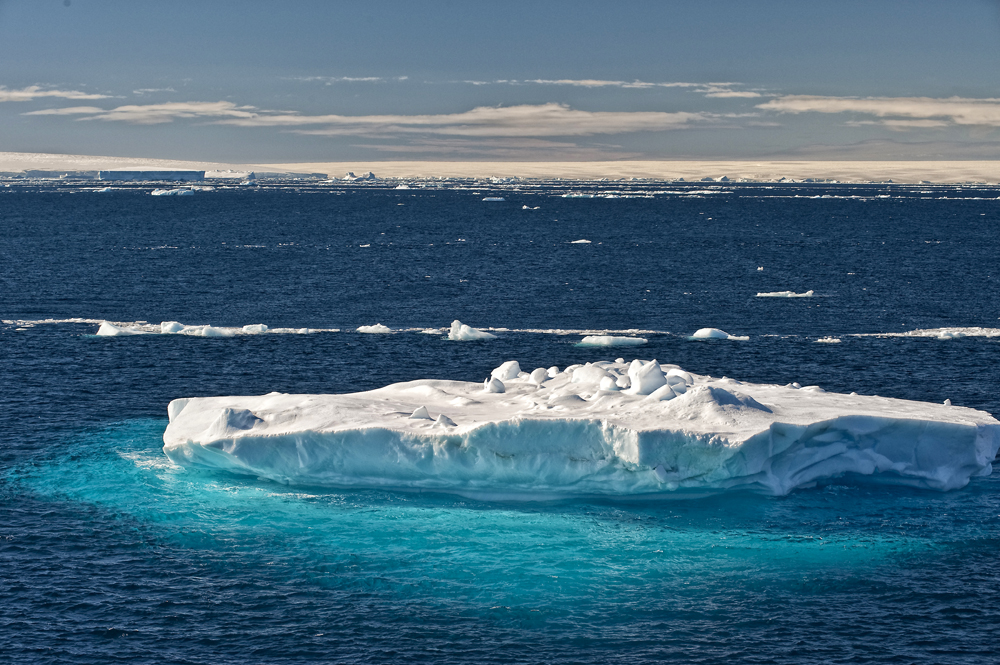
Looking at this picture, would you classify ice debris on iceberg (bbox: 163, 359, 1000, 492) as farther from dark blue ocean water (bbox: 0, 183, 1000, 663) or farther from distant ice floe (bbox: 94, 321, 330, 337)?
A: distant ice floe (bbox: 94, 321, 330, 337)

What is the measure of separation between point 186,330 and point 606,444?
3437 centimetres

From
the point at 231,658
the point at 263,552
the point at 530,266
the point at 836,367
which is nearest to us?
the point at 231,658

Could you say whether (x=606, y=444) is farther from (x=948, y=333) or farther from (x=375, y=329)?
(x=948, y=333)

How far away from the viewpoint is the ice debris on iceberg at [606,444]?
28703 millimetres

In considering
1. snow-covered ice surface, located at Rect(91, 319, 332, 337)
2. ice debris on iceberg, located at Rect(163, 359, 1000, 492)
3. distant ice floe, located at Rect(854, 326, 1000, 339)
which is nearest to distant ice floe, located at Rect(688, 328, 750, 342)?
distant ice floe, located at Rect(854, 326, 1000, 339)

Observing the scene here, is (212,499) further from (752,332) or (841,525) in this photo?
(752,332)

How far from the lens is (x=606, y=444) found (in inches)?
1136

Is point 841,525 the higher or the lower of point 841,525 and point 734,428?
the lower

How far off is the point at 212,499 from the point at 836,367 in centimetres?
3027

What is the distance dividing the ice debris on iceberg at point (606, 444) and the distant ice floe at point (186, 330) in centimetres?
2427

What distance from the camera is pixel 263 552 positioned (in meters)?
25.7

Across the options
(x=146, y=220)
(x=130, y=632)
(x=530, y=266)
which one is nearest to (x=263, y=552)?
(x=130, y=632)

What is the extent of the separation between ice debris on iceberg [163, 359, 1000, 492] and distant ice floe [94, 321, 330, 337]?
24.3 meters

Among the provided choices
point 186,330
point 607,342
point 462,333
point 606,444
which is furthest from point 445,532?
point 186,330
